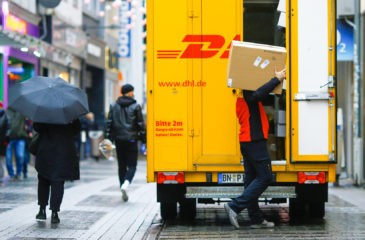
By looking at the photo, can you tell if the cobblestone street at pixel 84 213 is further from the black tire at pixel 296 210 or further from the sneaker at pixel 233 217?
the black tire at pixel 296 210

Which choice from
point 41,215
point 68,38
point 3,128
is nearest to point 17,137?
point 3,128

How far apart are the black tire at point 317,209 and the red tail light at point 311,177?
2.54 feet

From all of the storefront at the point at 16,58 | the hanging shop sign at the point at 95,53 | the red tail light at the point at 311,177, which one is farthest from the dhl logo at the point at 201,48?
the hanging shop sign at the point at 95,53

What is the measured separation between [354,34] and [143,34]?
17.2 m

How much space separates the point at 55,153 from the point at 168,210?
163 centimetres

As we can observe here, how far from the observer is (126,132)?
1186cm

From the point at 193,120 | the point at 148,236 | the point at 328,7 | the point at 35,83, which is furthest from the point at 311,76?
the point at 35,83

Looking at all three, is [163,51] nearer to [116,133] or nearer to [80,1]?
[116,133]

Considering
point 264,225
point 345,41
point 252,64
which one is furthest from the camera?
point 345,41

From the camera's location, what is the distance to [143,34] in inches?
1270

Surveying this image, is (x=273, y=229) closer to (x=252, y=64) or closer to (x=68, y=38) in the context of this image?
(x=252, y=64)

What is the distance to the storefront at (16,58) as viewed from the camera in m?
20.6

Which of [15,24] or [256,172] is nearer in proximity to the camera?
[256,172]

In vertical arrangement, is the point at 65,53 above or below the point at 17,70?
above
